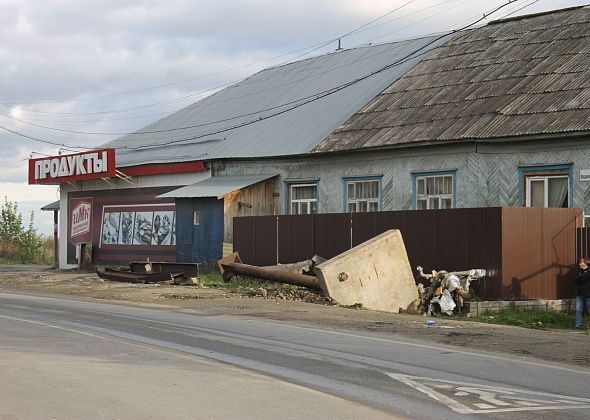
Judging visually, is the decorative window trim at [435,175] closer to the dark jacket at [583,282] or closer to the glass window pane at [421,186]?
the glass window pane at [421,186]

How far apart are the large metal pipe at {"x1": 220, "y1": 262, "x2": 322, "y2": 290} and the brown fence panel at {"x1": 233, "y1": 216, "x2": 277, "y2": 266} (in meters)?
1.81

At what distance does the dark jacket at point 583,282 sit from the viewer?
66.3 ft

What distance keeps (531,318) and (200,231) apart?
15.0 m

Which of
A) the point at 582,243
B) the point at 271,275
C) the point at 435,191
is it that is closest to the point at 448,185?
the point at 435,191

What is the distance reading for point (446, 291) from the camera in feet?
70.2

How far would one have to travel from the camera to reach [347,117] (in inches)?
1252

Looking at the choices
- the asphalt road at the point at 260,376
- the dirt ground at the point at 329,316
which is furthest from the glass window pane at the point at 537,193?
Answer: the asphalt road at the point at 260,376

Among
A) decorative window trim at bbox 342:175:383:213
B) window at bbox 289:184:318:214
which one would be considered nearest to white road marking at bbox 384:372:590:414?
A: decorative window trim at bbox 342:175:383:213

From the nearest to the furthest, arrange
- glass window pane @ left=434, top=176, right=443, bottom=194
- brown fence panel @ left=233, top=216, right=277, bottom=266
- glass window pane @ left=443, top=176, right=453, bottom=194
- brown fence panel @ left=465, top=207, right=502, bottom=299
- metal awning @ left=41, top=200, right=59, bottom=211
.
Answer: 1. brown fence panel @ left=465, top=207, right=502, bottom=299
2. glass window pane @ left=443, top=176, right=453, bottom=194
3. glass window pane @ left=434, top=176, right=443, bottom=194
4. brown fence panel @ left=233, top=216, right=277, bottom=266
5. metal awning @ left=41, top=200, right=59, bottom=211

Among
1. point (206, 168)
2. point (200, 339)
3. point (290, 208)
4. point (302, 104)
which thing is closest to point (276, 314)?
point (200, 339)

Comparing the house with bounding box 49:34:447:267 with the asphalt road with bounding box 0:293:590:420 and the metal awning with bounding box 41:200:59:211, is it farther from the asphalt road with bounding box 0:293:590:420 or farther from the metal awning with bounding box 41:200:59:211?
the asphalt road with bounding box 0:293:590:420

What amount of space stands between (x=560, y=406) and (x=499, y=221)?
42.5 feet

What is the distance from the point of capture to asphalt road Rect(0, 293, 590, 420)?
27.5 ft

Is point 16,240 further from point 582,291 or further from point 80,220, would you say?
point 582,291
